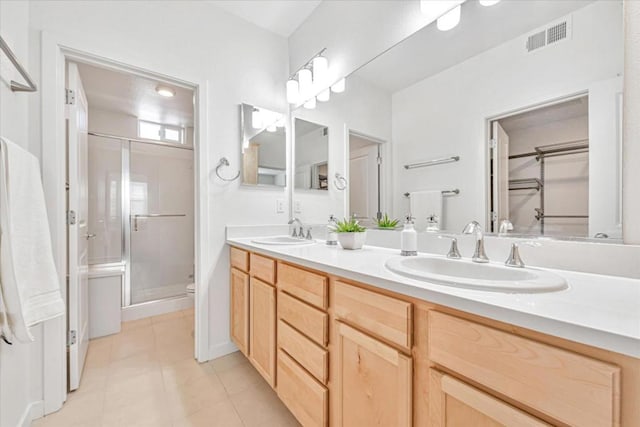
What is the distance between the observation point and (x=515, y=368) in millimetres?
521

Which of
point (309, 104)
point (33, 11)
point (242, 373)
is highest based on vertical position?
point (33, 11)

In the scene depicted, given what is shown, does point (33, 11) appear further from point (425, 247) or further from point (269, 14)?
point (425, 247)

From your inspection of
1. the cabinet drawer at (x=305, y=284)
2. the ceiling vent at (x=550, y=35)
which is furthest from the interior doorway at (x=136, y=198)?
the ceiling vent at (x=550, y=35)

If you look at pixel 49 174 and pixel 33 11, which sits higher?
pixel 33 11

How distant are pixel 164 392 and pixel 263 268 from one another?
93 centimetres

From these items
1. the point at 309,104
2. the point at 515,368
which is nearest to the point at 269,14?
the point at 309,104

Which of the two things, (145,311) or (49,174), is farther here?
(145,311)

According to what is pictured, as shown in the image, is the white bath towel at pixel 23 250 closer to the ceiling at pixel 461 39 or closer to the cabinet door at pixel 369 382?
the cabinet door at pixel 369 382

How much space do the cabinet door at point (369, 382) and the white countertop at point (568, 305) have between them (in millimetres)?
199

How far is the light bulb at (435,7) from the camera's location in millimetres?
1239

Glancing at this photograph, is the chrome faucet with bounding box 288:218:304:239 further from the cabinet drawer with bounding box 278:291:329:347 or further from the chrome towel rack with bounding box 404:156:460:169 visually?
the chrome towel rack with bounding box 404:156:460:169

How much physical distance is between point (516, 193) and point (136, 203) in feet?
12.1

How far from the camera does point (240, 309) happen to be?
69.5 inches

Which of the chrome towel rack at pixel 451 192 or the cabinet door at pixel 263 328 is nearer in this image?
the chrome towel rack at pixel 451 192
